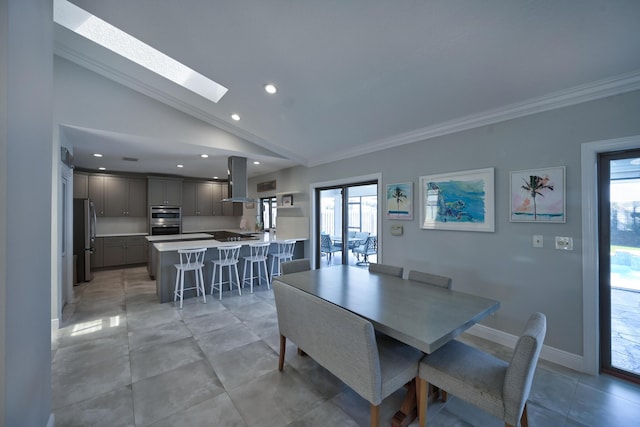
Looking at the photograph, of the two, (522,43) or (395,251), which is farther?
(395,251)

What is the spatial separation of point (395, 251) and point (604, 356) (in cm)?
214

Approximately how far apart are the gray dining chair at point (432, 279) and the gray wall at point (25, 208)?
268cm

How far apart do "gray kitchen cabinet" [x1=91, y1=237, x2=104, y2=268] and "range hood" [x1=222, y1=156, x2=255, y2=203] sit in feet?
11.8

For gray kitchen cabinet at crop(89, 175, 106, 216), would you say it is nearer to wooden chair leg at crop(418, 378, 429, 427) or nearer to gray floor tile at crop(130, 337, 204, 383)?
gray floor tile at crop(130, 337, 204, 383)

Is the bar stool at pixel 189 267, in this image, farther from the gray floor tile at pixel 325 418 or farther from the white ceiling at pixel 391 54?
the gray floor tile at pixel 325 418

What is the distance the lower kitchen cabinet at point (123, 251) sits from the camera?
6.04 m

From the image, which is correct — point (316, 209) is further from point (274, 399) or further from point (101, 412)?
point (101, 412)

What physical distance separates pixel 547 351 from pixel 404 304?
1.78m

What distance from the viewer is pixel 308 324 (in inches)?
71.4

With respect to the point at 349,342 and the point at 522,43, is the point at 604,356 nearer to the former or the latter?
the point at 349,342

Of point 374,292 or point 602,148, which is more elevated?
point 602,148

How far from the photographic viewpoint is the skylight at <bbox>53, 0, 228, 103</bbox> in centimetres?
262

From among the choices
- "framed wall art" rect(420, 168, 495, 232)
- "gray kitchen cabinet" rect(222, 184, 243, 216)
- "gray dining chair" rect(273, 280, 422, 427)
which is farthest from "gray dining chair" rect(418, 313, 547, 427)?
"gray kitchen cabinet" rect(222, 184, 243, 216)

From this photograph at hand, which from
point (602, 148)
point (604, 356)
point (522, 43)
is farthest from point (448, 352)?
point (522, 43)
